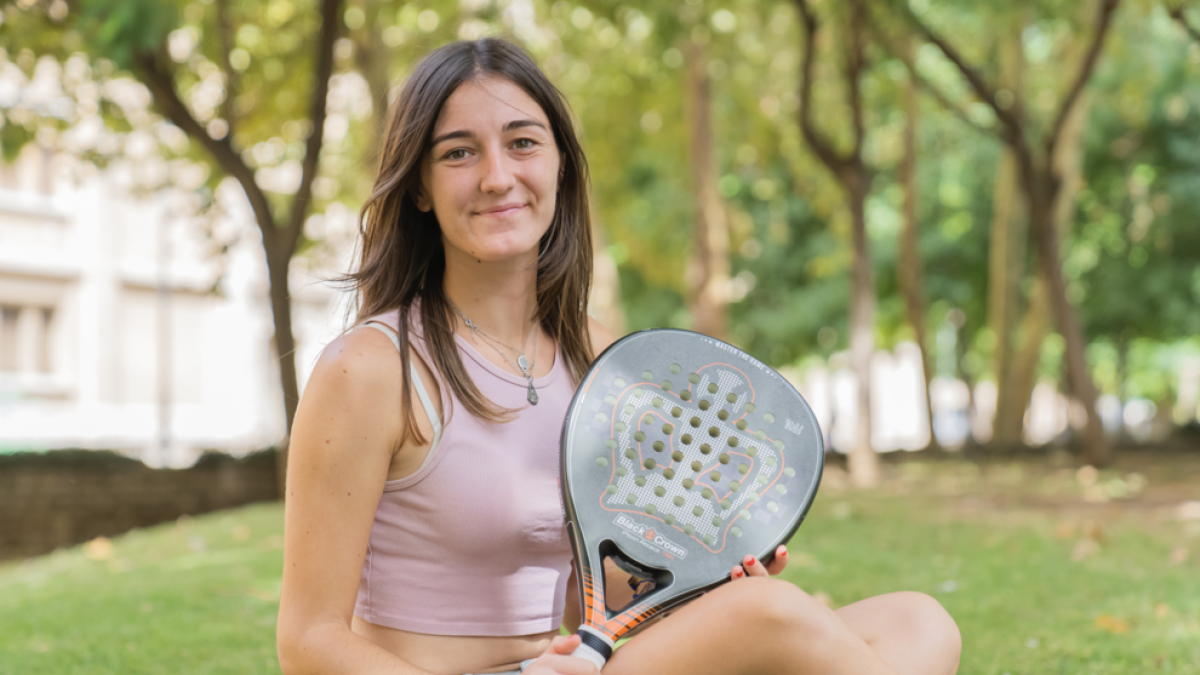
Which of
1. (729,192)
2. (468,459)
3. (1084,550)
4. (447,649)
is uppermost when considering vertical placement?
(468,459)

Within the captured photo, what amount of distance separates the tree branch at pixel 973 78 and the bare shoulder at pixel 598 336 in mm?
7691

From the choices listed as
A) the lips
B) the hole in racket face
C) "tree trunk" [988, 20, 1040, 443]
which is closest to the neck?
the lips

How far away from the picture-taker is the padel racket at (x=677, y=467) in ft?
5.91

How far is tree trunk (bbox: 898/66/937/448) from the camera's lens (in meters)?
14.8

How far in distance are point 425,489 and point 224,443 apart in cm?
2609

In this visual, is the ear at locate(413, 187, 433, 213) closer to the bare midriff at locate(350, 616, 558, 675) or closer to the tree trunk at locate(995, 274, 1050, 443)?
the bare midriff at locate(350, 616, 558, 675)

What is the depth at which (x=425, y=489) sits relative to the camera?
187 centimetres

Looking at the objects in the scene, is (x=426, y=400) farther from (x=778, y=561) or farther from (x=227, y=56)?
(x=227, y=56)

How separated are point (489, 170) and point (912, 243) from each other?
45.3 ft

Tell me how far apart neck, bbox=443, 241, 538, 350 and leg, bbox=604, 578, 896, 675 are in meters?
0.70

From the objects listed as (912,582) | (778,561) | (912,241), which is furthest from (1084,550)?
(912,241)

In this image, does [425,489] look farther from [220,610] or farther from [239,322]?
[239,322]

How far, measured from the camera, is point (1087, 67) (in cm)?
995

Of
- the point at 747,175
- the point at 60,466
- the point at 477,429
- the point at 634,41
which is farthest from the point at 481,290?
the point at 747,175
